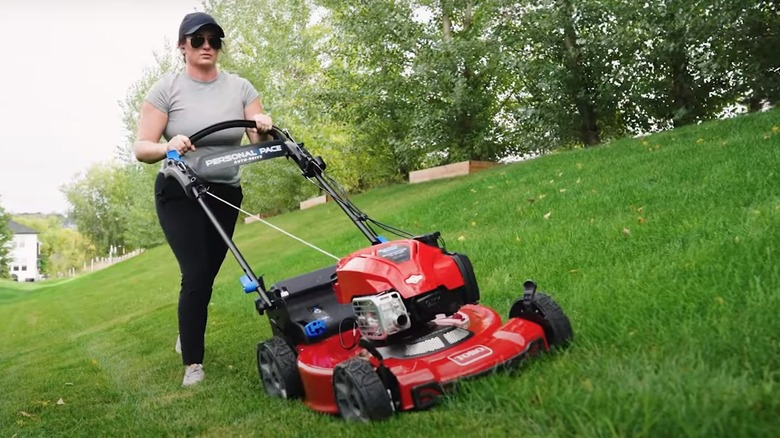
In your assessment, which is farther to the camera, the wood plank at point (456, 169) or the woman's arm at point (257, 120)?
the wood plank at point (456, 169)

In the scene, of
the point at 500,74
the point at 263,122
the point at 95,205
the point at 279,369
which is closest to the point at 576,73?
the point at 500,74

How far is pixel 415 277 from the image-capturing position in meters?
2.66

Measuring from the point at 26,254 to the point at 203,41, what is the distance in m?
→ 117

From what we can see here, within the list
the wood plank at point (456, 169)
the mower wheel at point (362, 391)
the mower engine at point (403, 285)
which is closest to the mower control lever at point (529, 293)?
the mower engine at point (403, 285)

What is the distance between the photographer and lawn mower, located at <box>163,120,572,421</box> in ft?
8.34

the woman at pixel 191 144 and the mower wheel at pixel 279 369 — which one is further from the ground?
the woman at pixel 191 144

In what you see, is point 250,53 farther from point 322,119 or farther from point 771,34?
point 771,34

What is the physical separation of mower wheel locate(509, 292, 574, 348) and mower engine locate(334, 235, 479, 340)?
224mm

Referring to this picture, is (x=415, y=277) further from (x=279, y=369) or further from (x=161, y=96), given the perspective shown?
(x=161, y=96)

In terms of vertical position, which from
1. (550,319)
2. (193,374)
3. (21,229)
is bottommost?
(21,229)

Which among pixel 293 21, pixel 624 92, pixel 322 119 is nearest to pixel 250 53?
pixel 293 21

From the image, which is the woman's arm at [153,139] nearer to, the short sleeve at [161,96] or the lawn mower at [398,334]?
the short sleeve at [161,96]

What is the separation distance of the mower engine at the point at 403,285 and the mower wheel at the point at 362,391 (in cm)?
17

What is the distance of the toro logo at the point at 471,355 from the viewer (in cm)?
259
